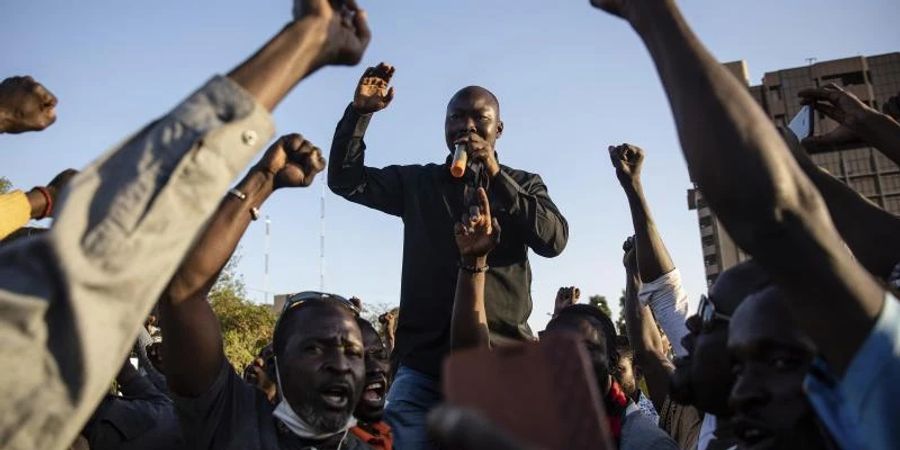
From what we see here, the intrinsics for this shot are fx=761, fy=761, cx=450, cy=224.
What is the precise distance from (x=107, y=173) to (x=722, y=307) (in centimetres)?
175

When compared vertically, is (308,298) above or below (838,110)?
below

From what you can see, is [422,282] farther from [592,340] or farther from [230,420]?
[230,420]

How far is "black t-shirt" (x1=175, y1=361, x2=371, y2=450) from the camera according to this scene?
2.74 m

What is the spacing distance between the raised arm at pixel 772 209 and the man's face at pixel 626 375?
405 cm

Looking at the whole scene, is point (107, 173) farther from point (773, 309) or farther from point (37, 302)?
point (773, 309)

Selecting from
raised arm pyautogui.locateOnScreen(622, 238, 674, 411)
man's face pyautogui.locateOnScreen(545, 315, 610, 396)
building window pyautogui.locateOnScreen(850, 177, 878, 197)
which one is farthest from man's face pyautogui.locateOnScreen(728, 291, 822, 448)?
building window pyautogui.locateOnScreen(850, 177, 878, 197)

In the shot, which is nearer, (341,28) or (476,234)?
(341,28)

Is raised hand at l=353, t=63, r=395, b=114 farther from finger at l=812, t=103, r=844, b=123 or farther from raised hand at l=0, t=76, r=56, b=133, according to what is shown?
finger at l=812, t=103, r=844, b=123

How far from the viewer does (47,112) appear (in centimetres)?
303

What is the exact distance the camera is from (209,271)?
2783 millimetres

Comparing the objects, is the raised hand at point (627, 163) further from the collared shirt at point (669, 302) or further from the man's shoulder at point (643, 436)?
the man's shoulder at point (643, 436)

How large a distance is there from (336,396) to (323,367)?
0.13m

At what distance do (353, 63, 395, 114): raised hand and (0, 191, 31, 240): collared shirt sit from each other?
5.41 feet

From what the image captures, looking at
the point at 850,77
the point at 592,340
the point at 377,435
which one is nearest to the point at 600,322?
the point at 592,340
